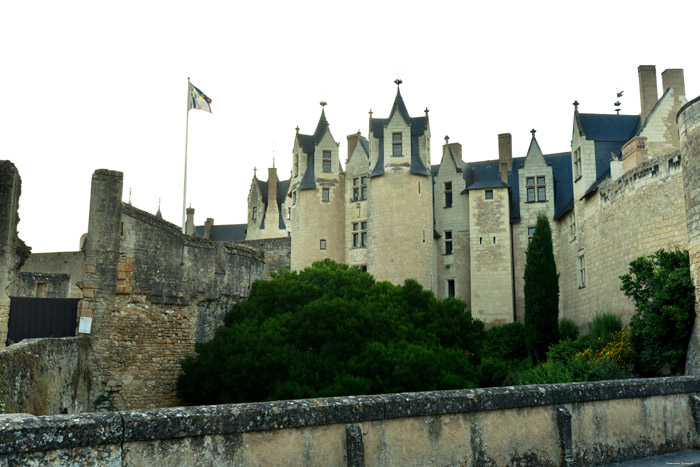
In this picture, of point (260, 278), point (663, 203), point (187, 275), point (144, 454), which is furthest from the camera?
point (260, 278)

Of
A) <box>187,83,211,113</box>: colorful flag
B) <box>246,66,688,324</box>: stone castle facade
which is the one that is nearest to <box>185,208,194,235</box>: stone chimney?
<box>246,66,688,324</box>: stone castle facade

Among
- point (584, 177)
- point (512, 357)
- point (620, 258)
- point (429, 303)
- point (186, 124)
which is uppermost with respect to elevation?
point (186, 124)

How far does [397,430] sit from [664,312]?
11148 mm

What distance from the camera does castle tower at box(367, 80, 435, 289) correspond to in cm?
3212

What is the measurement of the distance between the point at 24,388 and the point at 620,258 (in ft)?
67.5

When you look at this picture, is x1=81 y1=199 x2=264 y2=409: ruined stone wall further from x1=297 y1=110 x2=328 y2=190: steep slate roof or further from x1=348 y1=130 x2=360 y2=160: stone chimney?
x1=348 y1=130 x2=360 y2=160: stone chimney

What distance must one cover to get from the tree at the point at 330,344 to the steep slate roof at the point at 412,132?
10168 millimetres

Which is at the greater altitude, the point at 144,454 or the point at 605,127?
the point at 605,127

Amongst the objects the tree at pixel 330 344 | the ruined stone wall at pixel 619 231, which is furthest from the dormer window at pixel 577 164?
the tree at pixel 330 344

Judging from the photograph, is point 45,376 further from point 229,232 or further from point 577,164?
point 229,232

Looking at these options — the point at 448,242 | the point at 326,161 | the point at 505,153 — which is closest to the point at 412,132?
the point at 326,161

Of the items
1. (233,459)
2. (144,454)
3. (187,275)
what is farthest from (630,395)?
(187,275)

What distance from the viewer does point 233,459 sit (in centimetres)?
474

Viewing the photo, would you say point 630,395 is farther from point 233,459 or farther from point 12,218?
point 12,218
